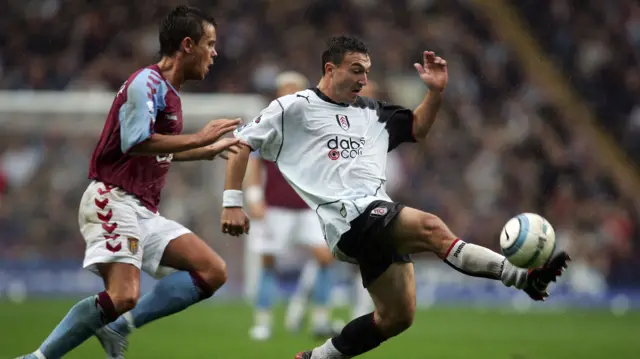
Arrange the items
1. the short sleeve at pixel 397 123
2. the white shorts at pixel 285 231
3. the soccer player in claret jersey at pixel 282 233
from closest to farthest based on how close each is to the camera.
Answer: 1. the short sleeve at pixel 397 123
2. the soccer player in claret jersey at pixel 282 233
3. the white shorts at pixel 285 231

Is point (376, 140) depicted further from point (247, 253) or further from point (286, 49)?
point (286, 49)

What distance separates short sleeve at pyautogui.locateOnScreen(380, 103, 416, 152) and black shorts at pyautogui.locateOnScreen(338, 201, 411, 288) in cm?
78

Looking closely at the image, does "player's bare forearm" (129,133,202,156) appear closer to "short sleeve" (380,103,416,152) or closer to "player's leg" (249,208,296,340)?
"short sleeve" (380,103,416,152)

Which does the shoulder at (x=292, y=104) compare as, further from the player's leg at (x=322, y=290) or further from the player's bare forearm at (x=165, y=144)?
the player's leg at (x=322, y=290)

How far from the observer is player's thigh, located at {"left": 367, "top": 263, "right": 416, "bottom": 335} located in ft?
19.6

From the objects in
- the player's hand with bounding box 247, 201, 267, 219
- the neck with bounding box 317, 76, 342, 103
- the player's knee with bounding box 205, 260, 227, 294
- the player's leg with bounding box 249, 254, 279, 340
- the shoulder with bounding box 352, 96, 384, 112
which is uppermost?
the neck with bounding box 317, 76, 342, 103

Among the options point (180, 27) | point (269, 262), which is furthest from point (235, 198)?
point (269, 262)

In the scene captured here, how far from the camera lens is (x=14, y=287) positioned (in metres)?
15.3

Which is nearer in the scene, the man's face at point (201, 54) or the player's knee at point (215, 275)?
the man's face at point (201, 54)

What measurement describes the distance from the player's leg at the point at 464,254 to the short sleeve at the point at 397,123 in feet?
2.92

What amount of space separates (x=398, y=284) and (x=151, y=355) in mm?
2915

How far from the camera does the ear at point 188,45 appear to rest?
240 inches

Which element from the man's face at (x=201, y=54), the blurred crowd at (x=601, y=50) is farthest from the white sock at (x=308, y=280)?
the blurred crowd at (x=601, y=50)

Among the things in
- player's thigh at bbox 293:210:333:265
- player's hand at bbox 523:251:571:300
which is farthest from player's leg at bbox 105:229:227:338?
player's thigh at bbox 293:210:333:265
